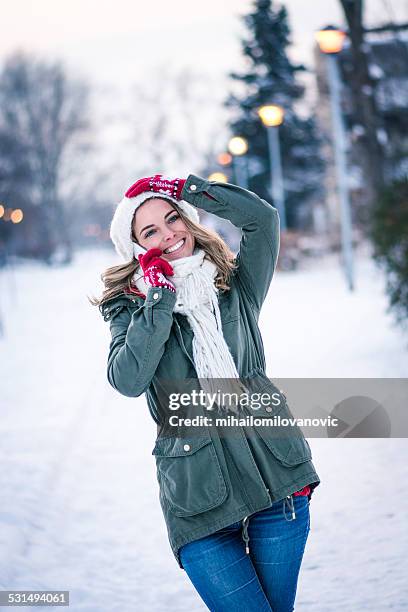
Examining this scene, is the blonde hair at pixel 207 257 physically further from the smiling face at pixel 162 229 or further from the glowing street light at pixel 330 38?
the glowing street light at pixel 330 38

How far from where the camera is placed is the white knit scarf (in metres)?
2.34

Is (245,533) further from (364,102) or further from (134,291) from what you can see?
(364,102)

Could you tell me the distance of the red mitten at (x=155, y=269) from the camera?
236cm

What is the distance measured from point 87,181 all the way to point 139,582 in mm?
51511

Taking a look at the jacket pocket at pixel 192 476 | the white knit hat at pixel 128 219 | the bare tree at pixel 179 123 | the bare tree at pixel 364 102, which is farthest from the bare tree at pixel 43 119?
the jacket pocket at pixel 192 476

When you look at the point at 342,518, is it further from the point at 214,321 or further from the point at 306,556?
the point at 214,321

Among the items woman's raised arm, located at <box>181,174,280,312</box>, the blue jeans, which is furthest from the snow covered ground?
woman's raised arm, located at <box>181,174,280,312</box>

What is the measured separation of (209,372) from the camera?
2334 mm

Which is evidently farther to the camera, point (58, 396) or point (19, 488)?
point (58, 396)

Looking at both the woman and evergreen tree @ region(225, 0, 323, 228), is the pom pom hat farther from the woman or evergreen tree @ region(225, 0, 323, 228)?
evergreen tree @ region(225, 0, 323, 228)

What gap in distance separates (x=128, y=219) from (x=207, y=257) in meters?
0.32

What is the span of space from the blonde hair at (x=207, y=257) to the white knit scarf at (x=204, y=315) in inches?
1.2

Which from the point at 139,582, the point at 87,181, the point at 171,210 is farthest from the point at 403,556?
the point at 87,181

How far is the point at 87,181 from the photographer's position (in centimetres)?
5362
